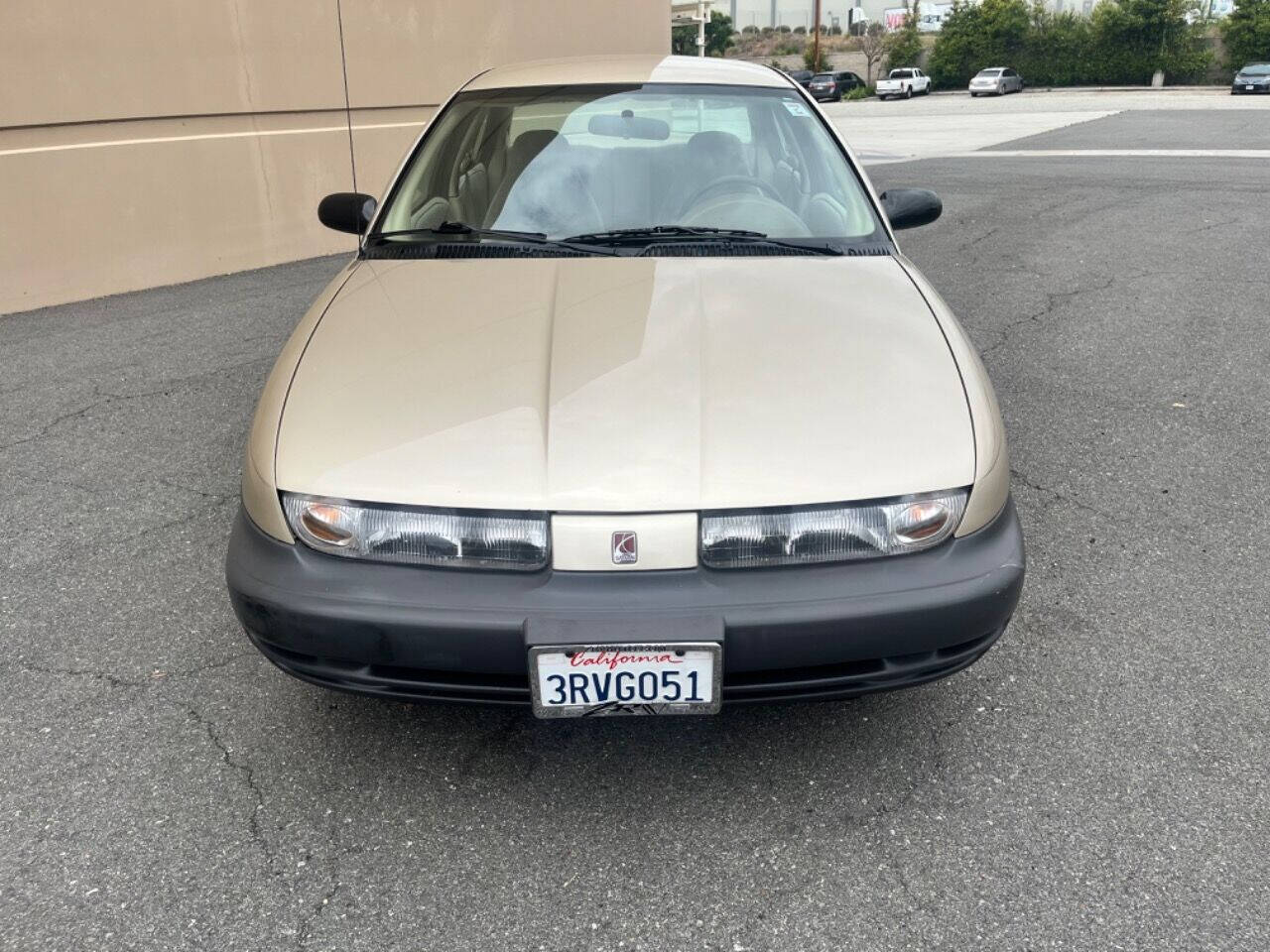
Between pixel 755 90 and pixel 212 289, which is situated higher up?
pixel 755 90

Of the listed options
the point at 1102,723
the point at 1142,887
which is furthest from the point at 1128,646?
the point at 1142,887

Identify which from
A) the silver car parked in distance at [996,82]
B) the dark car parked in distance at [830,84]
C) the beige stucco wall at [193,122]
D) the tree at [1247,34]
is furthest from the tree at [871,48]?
the beige stucco wall at [193,122]

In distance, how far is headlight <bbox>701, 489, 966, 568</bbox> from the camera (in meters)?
2.09

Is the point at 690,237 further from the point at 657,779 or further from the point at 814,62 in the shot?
the point at 814,62

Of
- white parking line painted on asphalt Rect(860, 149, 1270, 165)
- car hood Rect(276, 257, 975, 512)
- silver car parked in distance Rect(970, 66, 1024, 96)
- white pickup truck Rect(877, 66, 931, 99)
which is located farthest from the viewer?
white pickup truck Rect(877, 66, 931, 99)

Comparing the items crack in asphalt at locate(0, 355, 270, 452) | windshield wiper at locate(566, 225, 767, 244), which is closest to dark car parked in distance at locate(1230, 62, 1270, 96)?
crack in asphalt at locate(0, 355, 270, 452)

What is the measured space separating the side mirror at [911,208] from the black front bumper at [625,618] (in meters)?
1.71

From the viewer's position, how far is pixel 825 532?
2123mm

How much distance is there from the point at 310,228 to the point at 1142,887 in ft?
26.4

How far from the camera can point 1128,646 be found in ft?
9.55

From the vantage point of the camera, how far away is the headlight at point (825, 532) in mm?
2092

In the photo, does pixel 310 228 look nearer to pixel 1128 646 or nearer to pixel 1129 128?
pixel 1128 646

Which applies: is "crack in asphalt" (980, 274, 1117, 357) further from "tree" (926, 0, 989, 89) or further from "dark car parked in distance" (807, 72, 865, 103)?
"tree" (926, 0, 989, 89)

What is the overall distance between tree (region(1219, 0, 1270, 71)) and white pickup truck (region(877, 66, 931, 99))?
44.3 ft
